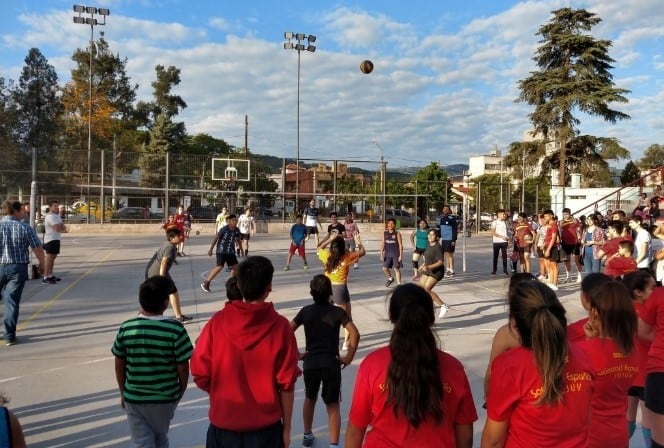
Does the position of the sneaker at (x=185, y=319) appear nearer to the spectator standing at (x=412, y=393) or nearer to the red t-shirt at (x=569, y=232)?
the spectator standing at (x=412, y=393)

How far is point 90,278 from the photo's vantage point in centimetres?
1390

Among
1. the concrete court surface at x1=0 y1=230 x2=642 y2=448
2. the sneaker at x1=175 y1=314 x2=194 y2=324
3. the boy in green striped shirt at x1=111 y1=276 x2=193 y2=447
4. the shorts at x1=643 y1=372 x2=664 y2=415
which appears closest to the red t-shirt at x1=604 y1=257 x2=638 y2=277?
the concrete court surface at x1=0 y1=230 x2=642 y2=448

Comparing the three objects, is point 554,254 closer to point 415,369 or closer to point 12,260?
point 12,260

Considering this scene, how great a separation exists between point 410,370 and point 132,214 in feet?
104

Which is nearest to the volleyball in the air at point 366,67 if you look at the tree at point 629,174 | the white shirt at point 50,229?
the white shirt at point 50,229

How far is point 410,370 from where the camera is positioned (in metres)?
2.31

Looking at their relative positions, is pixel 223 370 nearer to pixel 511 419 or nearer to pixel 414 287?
pixel 414 287

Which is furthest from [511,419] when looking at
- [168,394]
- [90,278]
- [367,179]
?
[367,179]

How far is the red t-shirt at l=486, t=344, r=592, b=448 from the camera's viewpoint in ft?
7.86

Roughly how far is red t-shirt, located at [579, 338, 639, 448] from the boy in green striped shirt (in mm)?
2335

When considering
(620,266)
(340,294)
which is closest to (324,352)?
(340,294)

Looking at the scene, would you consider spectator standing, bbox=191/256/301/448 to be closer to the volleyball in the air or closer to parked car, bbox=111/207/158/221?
the volleyball in the air

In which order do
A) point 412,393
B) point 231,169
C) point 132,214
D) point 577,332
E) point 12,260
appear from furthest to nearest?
point 231,169 < point 132,214 < point 12,260 < point 577,332 < point 412,393

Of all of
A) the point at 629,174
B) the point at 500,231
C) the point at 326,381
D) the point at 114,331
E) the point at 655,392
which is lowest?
the point at 114,331
